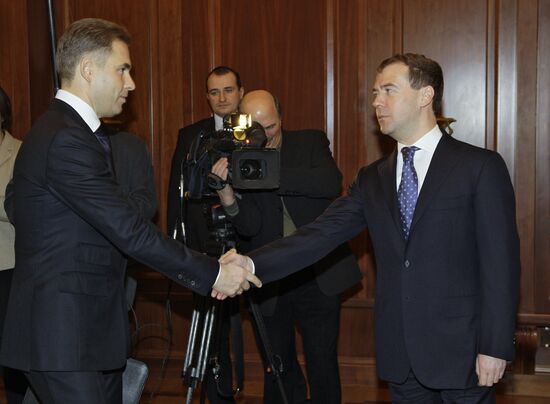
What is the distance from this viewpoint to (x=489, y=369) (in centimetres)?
244

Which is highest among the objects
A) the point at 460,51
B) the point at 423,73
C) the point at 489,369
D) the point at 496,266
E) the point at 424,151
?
the point at 460,51

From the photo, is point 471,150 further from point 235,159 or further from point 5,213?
point 5,213

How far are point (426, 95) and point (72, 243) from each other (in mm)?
1287

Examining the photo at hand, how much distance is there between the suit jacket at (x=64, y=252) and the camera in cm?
227

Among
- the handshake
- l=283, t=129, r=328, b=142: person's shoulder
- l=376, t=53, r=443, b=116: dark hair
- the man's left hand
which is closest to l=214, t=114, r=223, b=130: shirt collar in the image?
l=283, t=129, r=328, b=142: person's shoulder

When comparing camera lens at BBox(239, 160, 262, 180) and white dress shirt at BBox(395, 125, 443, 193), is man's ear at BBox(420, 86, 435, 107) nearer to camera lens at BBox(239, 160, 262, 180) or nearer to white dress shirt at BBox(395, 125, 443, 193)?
white dress shirt at BBox(395, 125, 443, 193)

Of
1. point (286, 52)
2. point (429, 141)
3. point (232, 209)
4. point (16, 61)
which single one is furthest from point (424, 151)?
point (16, 61)

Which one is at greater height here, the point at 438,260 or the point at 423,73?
the point at 423,73

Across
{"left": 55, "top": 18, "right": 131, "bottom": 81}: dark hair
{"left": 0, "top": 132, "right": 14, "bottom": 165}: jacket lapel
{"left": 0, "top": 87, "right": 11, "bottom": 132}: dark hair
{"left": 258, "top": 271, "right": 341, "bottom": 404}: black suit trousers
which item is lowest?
{"left": 258, "top": 271, "right": 341, "bottom": 404}: black suit trousers

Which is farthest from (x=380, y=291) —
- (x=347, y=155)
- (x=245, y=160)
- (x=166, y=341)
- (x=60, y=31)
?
(x=60, y=31)

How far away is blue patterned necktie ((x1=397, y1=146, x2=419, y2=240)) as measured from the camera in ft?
8.60

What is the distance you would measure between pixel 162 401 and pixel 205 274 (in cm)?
200

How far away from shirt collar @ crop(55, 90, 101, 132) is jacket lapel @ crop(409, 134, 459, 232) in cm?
105

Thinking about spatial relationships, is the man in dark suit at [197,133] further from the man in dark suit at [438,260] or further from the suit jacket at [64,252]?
the suit jacket at [64,252]
